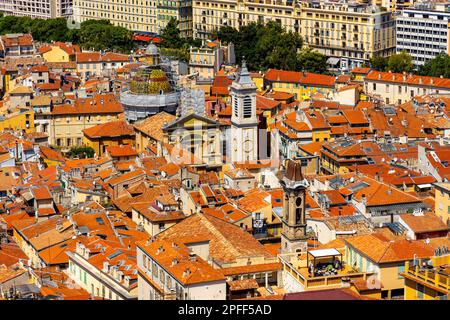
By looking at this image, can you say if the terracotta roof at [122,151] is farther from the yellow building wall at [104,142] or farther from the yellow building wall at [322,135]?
the yellow building wall at [322,135]

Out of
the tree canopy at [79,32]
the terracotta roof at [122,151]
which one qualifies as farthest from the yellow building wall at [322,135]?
the tree canopy at [79,32]

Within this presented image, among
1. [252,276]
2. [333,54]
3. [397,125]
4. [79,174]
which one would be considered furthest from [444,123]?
[333,54]

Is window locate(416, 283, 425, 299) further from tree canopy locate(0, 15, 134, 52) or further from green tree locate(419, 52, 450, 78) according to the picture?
tree canopy locate(0, 15, 134, 52)

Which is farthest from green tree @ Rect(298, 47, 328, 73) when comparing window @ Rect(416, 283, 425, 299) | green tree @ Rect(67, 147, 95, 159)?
window @ Rect(416, 283, 425, 299)

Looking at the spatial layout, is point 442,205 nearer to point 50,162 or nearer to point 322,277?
point 322,277

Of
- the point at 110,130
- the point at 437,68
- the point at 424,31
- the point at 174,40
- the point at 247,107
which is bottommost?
the point at 110,130

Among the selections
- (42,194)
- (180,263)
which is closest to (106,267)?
(180,263)

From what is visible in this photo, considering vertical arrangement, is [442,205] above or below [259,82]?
below
